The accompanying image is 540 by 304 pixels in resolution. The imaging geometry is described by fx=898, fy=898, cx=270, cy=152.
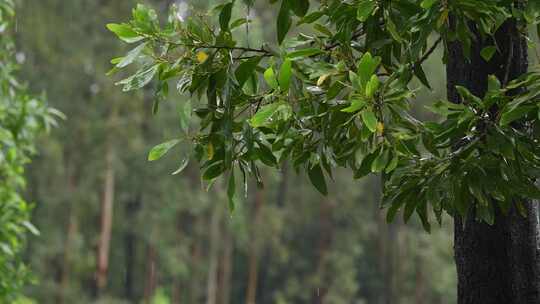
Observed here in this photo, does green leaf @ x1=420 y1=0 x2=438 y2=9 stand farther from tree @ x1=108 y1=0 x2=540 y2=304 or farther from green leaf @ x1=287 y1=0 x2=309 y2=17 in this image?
green leaf @ x1=287 y1=0 x2=309 y2=17

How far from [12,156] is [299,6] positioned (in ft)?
9.21

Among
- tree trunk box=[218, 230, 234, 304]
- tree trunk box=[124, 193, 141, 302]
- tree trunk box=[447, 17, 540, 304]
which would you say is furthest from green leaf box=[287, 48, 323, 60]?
tree trunk box=[218, 230, 234, 304]

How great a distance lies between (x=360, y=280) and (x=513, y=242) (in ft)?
93.9

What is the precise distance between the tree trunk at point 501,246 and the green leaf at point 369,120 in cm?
64

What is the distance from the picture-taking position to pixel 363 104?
214 centimetres

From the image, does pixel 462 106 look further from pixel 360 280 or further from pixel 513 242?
pixel 360 280

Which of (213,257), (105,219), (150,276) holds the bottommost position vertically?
(150,276)

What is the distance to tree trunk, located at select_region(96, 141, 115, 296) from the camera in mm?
23078

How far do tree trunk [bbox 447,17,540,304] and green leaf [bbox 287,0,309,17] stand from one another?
1.77 ft

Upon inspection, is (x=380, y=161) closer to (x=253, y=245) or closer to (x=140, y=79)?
(x=140, y=79)

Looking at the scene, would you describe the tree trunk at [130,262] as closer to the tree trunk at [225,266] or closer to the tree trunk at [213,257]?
the tree trunk at [213,257]

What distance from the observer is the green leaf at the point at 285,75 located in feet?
7.22

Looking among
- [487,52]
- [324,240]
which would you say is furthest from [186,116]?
[324,240]

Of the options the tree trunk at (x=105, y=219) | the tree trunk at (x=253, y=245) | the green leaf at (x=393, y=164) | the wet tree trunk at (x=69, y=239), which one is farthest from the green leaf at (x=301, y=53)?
the tree trunk at (x=253, y=245)
